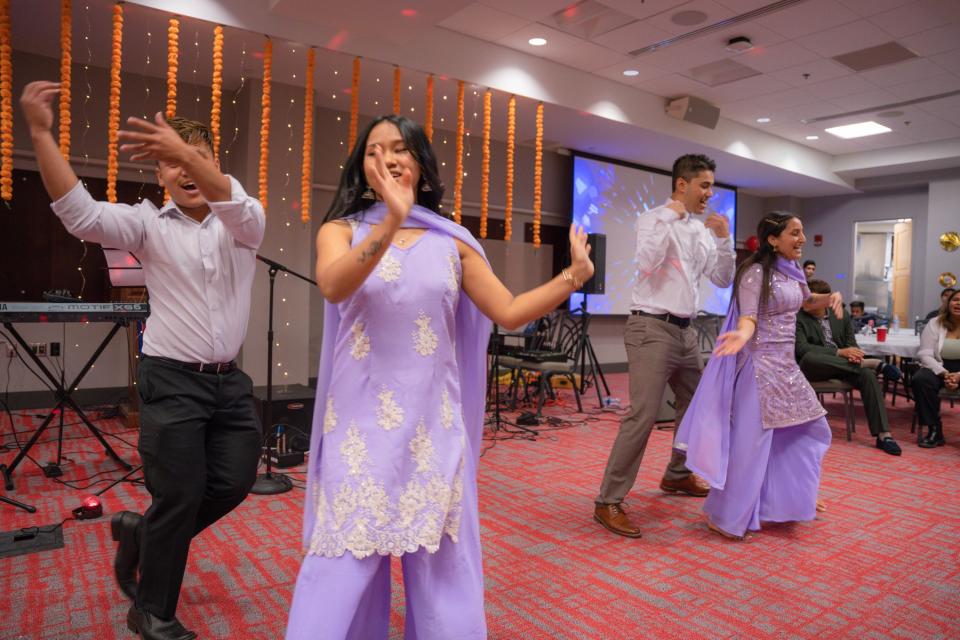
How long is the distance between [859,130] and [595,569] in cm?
936

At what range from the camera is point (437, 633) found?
1319 mm

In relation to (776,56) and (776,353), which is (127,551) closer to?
(776,353)

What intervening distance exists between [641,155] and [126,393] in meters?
7.18

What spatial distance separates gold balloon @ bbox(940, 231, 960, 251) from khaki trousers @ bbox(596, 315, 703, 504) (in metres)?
9.73

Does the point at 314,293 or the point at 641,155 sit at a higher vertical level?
the point at 641,155

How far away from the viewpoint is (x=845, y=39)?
632 centimetres

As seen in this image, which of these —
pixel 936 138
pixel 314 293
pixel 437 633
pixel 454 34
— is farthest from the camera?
pixel 936 138

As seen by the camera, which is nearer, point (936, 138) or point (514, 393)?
point (514, 393)

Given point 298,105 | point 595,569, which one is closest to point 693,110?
point 298,105

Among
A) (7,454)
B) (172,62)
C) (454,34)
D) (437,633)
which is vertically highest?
(454,34)

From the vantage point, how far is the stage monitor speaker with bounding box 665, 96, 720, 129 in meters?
8.08

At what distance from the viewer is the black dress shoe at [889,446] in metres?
→ 4.92

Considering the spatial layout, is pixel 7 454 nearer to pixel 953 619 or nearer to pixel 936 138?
pixel 953 619

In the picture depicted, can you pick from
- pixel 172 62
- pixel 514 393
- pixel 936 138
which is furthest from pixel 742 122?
pixel 172 62
